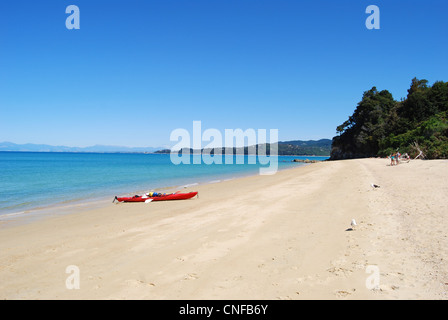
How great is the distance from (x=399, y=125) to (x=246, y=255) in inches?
2531

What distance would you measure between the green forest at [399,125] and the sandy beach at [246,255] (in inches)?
1219

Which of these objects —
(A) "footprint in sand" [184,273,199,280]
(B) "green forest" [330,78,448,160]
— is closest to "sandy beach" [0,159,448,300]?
(A) "footprint in sand" [184,273,199,280]

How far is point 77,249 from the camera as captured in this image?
6629 millimetres

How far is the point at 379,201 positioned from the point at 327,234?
15.3ft

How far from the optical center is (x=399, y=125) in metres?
57.5

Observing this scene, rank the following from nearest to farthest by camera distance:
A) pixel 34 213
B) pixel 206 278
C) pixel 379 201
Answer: pixel 206 278, pixel 379 201, pixel 34 213

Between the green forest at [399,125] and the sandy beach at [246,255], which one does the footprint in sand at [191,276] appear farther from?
the green forest at [399,125]

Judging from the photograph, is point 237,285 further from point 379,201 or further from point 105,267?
point 379,201

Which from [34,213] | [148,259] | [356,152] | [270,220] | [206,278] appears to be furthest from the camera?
[356,152]

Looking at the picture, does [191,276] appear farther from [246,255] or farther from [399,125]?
[399,125]

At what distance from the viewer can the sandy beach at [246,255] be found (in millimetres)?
4156

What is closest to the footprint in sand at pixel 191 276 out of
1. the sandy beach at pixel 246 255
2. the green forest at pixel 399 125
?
the sandy beach at pixel 246 255
